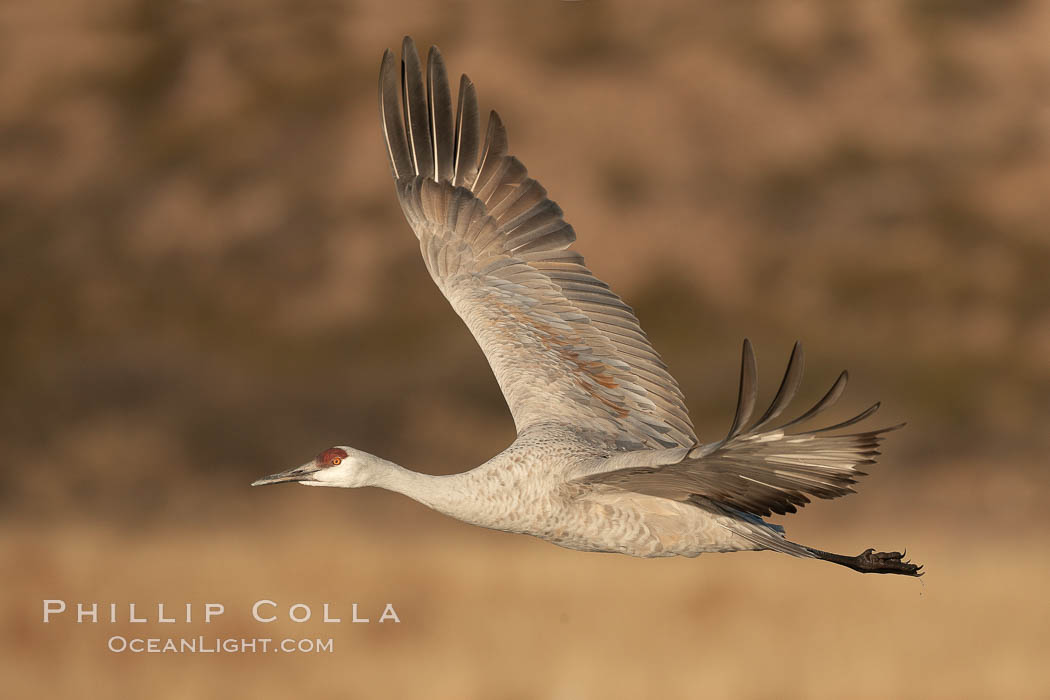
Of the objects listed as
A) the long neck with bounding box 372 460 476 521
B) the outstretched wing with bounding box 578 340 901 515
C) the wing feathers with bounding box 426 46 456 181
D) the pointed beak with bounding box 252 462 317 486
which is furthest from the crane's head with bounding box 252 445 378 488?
the wing feathers with bounding box 426 46 456 181

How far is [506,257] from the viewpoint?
1118cm

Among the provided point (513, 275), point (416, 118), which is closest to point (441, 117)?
point (416, 118)

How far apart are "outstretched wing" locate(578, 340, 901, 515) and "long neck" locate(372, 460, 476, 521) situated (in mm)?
946

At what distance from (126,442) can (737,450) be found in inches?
1045

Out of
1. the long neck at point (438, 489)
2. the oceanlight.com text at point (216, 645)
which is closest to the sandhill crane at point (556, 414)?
the long neck at point (438, 489)

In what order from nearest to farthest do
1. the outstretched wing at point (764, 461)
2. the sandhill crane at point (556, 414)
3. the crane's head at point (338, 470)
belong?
the outstretched wing at point (764, 461), the sandhill crane at point (556, 414), the crane's head at point (338, 470)

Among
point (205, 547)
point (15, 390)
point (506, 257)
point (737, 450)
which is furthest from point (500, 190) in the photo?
point (15, 390)

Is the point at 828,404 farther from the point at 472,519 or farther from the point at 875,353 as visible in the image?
the point at 875,353

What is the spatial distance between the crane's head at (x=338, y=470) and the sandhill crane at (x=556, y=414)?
1 centimetres

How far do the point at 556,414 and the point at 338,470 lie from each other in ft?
5.35

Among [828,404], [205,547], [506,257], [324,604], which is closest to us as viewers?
[828,404]

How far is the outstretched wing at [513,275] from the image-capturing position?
34.8 ft

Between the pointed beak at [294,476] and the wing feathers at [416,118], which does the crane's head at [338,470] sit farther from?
the wing feathers at [416,118]

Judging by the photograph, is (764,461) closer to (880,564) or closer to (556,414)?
(880,564)
